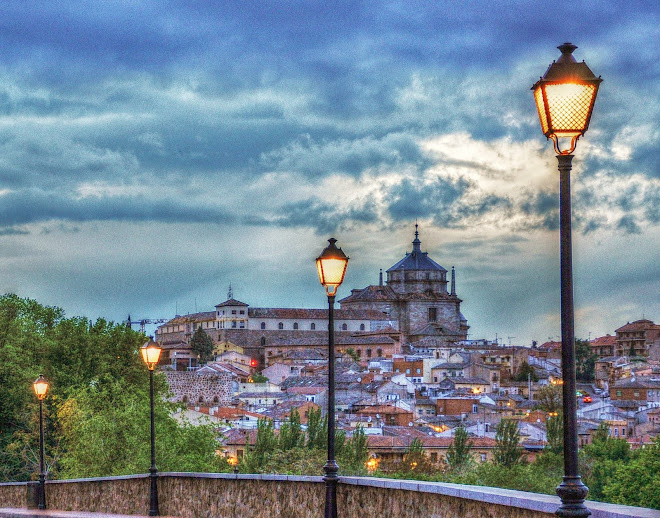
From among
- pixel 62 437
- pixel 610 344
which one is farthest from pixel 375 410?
pixel 610 344

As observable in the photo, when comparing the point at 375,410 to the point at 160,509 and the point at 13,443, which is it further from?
the point at 160,509

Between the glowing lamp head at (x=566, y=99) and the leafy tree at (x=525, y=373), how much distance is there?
399ft

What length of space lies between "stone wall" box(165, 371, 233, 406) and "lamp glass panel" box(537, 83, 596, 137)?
9816 cm

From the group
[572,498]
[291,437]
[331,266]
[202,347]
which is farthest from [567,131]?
[202,347]

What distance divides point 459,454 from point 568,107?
52109 millimetres

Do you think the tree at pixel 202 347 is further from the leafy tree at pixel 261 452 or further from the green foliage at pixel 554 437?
the leafy tree at pixel 261 452

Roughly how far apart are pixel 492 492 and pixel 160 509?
8.80 m

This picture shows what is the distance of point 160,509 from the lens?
16016 millimetres

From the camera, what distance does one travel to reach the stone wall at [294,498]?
7938mm

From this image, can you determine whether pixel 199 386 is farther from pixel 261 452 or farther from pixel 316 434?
pixel 261 452

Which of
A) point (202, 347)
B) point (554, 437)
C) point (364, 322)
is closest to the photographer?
point (554, 437)

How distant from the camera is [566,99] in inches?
238

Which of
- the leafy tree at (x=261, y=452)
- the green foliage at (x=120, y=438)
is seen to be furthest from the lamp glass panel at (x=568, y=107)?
the leafy tree at (x=261, y=452)

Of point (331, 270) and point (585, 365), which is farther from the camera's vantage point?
point (585, 365)
